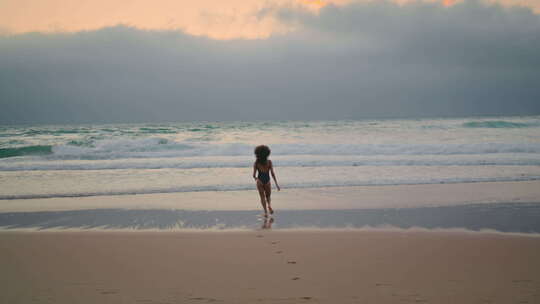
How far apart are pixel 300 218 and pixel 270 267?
122 inches

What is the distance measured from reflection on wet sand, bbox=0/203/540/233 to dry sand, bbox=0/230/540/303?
2.26ft

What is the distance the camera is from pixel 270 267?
4.86 meters

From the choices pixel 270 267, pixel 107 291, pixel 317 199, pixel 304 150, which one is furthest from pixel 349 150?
pixel 107 291

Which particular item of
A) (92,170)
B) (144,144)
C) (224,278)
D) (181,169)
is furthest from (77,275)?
(144,144)

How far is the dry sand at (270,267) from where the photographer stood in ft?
13.2

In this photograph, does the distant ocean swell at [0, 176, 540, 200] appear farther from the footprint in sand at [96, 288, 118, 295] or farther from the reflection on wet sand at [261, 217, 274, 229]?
the footprint in sand at [96, 288, 118, 295]

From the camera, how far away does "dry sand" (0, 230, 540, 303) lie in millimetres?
4020

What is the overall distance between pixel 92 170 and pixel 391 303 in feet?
52.1

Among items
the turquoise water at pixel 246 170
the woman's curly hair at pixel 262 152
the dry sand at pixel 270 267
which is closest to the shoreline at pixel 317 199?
the turquoise water at pixel 246 170

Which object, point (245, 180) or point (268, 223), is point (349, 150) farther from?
point (268, 223)

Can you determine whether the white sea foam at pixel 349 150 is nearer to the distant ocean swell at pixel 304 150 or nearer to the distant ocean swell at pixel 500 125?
the distant ocean swell at pixel 304 150

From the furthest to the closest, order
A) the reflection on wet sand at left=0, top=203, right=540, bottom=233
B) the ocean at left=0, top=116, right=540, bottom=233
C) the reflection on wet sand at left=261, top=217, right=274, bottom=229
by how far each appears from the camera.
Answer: the ocean at left=0, top=116, right=540, bottom=233 < the reflection on wet sand at left=0, top=203, right=540, bottom=233 < the reflection on wet sand at left=261, top=217, right=274, bottom=229

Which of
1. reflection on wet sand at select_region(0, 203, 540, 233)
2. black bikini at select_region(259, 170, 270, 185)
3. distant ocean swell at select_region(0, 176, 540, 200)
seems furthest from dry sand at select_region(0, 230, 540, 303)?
distant ocean swell at select_region(0, 176, 540, 200)

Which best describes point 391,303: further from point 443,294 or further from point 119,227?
point 119,227
